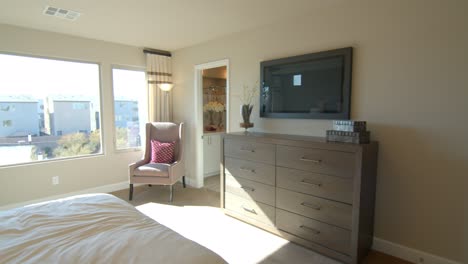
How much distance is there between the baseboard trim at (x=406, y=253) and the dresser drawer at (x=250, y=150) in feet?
4.28

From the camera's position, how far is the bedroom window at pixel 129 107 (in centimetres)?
435

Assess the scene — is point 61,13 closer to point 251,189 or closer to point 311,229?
point 251,189

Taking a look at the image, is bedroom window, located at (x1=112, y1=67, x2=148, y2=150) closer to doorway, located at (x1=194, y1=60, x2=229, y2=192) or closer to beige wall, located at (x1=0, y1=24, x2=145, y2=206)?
beige wall, located at (x1=0, y1=24, x2=145, y2=206)

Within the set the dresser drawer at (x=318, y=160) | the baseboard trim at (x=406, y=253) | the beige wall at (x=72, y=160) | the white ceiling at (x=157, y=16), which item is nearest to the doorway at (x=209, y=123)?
the white ceiling at (x=157, y=16)

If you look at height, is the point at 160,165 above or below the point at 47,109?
below

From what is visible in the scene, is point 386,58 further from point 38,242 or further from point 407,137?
point 38,242

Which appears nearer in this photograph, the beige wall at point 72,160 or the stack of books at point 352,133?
the stack of books at point 352,133

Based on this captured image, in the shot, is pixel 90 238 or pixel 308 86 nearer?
pixel 90 238

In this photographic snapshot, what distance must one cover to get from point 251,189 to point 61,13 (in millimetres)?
2975

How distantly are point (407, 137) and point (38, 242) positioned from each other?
2827mm

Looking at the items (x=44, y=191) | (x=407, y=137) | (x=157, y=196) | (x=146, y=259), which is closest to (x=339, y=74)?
(x=407, y=137)

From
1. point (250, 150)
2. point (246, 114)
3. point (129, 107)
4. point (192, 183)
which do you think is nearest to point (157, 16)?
point (246, 114)

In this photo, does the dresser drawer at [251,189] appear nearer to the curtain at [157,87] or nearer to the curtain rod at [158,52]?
the curtain at [157,87]

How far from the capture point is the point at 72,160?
3914 millimetres
